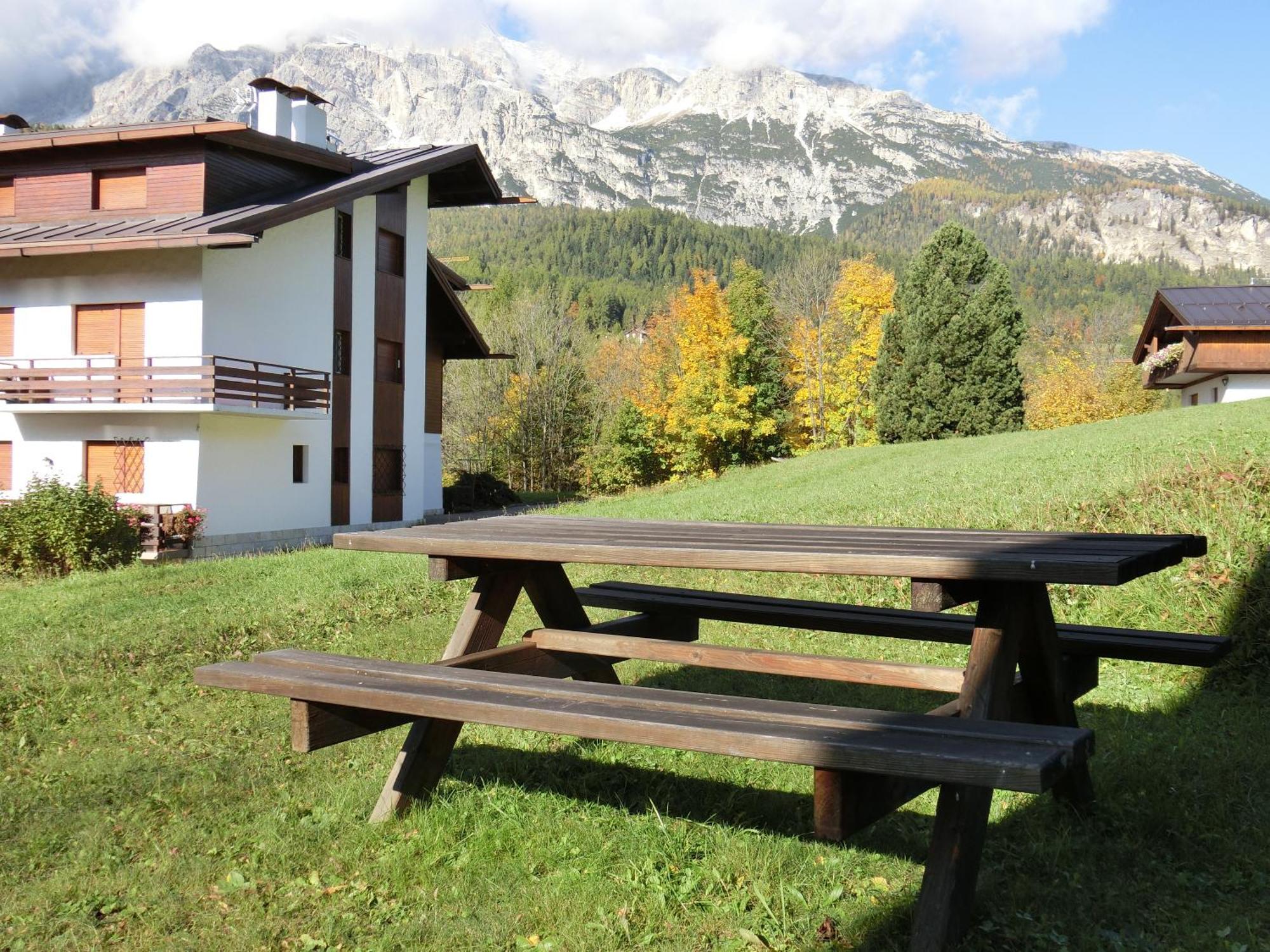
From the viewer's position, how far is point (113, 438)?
64.0 ft

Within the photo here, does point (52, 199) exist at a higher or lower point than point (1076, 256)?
lower

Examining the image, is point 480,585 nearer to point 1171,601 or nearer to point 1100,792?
point 1100,792

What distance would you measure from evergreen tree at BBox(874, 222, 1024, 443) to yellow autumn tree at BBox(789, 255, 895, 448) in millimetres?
5304

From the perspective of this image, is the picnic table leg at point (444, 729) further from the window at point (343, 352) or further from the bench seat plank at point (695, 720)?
the window at point (343, 352)

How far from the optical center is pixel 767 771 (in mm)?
4523

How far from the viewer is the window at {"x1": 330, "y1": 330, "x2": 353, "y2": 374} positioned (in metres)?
22.9

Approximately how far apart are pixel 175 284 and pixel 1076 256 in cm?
12434

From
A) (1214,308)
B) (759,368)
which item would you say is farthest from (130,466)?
(1214,308)

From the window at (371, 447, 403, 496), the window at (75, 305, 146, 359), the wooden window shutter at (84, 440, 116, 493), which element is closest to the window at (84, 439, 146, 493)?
the wooden window shutter at (84, 440, 116, 493)

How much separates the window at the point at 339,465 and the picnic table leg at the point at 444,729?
1913 cm

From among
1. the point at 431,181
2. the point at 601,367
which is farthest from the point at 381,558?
the point at 601,367

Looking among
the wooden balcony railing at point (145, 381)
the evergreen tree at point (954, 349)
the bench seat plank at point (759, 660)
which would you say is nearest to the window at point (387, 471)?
the wooden balcony railing at point (145, 381)

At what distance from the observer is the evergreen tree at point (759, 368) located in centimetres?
4462

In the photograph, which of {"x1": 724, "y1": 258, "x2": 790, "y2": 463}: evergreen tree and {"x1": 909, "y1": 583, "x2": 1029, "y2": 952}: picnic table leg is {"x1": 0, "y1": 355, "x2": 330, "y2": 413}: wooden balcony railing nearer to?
{"x1": 909, "y1": 583, "x2": 1029, "y2": 952}: picnic table leg
